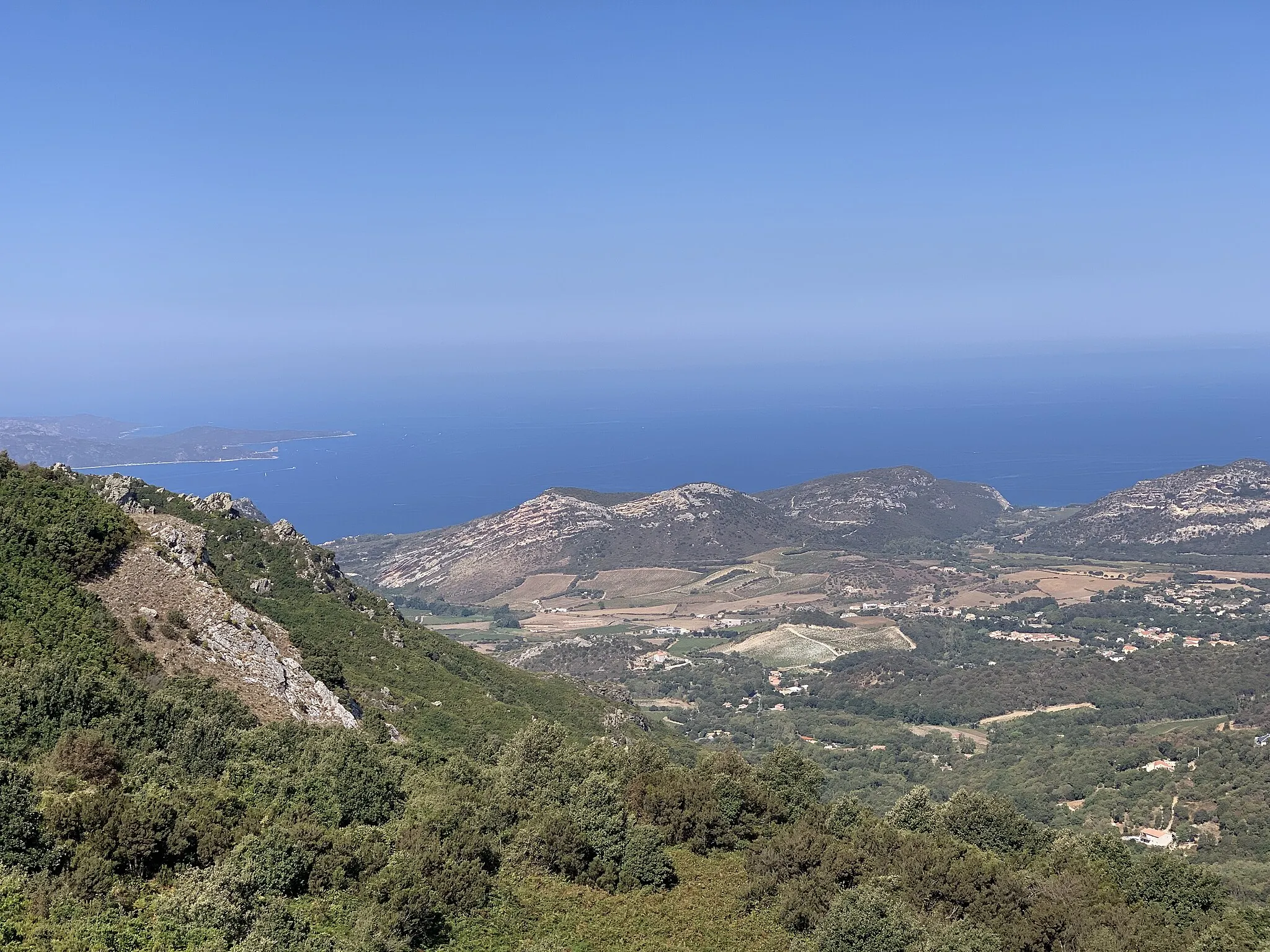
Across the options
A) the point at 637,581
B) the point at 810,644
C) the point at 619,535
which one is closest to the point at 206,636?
the point at 810,644

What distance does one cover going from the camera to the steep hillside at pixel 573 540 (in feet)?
560

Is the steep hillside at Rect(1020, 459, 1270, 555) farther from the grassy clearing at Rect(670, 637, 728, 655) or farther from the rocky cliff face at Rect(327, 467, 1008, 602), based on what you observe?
the grassy clearing at Rect(670, 637, 728, 655)

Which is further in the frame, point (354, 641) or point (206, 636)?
point (354, 641)

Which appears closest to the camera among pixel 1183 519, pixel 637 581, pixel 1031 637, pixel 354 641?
pixel 354 641

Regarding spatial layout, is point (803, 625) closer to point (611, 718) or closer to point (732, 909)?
point (611, 718)

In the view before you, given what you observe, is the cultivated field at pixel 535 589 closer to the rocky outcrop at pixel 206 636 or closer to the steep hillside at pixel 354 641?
the steep hillside at pixel 354 641

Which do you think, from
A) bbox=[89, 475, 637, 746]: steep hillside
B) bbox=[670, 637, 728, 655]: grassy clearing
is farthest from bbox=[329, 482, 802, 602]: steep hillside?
bbox=[89, 475, 637, 746]: steep hillside

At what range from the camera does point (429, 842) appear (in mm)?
16391

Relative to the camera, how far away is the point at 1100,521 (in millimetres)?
177000

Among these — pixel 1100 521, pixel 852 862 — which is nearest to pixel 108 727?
pixel 852 862

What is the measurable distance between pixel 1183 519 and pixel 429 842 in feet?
602

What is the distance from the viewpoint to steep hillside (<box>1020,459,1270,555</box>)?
16250cm

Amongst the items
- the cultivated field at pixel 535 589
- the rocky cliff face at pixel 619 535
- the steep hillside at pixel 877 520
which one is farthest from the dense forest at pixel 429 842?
the steep hillside at pixel 877 520

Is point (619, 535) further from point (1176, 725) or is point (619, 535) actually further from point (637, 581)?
point (1176, 725)
